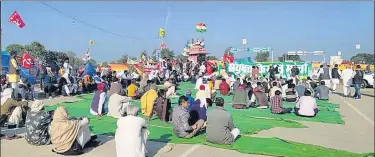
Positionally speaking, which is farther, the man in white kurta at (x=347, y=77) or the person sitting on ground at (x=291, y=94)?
the man in white kurta at (x=347, y=77)

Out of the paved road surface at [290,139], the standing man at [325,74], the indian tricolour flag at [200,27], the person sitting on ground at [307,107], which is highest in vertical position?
the indian tricolour flag at [200,27]

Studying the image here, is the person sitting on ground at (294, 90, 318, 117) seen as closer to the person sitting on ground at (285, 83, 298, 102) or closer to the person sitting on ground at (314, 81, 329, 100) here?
the person sitting on ground at (285, 83, 298, 102)

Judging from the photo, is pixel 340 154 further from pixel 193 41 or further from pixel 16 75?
pixel 193 41

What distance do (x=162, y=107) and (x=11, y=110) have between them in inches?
144

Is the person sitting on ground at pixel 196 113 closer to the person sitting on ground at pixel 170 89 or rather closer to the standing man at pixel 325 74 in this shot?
the person sitting on ground at pixel 170 89

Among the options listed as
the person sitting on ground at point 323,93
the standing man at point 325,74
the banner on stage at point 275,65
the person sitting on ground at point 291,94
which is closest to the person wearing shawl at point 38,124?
the person sitting on ground at point 291,94

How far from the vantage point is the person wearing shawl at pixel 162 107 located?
9938 mm

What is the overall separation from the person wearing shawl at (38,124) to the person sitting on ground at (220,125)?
306 cm

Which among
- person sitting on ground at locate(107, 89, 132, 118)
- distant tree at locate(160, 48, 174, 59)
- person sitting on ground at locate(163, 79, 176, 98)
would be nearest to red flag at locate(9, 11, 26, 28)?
person sitting on ground at locate(163, 79, 176, 98)

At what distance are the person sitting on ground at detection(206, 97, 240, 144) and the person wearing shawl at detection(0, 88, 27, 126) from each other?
4.43 m

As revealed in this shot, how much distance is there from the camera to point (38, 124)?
6.91 metres

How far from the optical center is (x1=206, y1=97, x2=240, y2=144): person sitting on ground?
713cm

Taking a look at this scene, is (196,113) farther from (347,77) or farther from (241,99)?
(347,77)

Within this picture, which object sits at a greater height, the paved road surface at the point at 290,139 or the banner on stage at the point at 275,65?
the banner on stage at the point at 275,65
